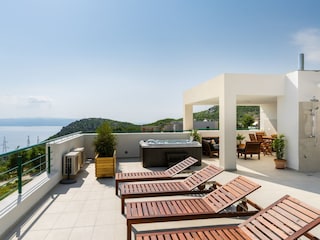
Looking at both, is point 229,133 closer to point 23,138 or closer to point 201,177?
point 201,177

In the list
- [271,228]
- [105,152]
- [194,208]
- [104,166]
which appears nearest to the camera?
[271,228]

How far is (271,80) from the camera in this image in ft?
29.5

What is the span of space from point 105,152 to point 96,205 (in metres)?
3.41

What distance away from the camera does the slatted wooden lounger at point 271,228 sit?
2.71m

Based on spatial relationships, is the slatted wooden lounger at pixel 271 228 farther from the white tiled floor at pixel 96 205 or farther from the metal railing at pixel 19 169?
the metal railing at pixel 19 169

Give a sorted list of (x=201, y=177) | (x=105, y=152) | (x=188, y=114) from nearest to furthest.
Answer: (x=201, y=177) < (x=105, y=152) < (x=188, y=114)

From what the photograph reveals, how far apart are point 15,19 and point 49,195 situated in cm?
793

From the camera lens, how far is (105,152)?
27.4 feet

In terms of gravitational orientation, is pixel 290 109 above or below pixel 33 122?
above

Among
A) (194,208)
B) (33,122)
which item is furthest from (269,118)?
(33,122)

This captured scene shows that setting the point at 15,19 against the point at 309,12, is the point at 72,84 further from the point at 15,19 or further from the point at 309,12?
the point at 309,12

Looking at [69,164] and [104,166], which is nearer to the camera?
[69,164]

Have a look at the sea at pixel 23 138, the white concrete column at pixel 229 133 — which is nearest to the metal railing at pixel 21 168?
the sea at pixel 23 138

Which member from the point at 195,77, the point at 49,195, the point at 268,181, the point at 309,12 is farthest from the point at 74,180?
the point at 195,77
